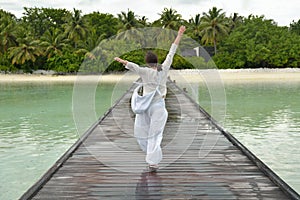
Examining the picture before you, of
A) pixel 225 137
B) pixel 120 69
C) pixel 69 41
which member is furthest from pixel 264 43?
pixel 225 137

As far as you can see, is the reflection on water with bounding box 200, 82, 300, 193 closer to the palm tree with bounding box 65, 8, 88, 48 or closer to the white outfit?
the white outfit

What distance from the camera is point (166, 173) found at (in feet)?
16.9

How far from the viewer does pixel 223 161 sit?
19.2ft

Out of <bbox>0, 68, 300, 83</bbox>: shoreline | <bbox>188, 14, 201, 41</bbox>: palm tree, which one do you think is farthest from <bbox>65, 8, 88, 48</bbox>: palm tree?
<bbox>188, 14, 201, 41</bbox>: palm tree

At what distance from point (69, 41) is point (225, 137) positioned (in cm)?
4502

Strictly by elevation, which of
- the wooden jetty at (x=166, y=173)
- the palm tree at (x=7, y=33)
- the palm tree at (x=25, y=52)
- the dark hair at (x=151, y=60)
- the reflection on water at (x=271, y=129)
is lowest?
the reflection on water at (x=271, y=129)

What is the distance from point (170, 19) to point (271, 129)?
127 feet

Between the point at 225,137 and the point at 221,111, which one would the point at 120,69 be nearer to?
the point at 221,111

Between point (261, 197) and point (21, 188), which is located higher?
point (261, 197)

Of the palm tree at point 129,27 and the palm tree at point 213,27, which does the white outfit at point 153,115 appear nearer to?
the palm tree at point 129,27

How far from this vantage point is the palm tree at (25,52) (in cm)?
4712

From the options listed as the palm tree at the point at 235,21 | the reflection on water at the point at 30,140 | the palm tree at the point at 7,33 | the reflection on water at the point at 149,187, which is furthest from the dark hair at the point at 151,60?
the palm tree at the point at 235,21

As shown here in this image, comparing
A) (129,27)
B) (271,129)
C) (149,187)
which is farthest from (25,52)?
(149,187)

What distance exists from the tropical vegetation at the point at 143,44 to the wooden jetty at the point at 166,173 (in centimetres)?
3421
